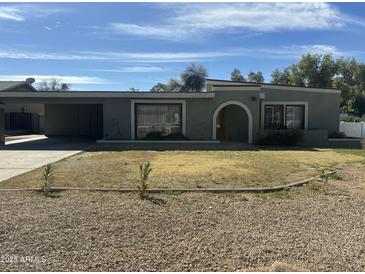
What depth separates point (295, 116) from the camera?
23859 millimetres

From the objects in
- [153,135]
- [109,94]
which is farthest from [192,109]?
[109,94]

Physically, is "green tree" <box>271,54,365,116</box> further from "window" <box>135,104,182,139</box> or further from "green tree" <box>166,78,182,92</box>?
"window" <box>135,104,182,139</box>

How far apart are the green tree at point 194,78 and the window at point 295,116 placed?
36299 mm

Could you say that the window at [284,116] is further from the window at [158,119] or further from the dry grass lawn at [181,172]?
the dry grass lawn at [181,172]

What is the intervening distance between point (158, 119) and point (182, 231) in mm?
16606

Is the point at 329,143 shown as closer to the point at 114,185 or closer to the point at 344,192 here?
the point at 344,192

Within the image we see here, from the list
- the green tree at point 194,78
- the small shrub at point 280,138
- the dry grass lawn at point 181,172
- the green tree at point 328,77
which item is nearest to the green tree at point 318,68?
the green tree at point 328,77

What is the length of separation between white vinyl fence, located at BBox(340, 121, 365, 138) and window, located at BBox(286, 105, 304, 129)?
5.17 metres

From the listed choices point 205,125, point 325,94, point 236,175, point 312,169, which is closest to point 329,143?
point 325,94

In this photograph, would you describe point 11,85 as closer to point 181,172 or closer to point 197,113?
point 197,113

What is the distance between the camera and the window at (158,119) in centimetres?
2145

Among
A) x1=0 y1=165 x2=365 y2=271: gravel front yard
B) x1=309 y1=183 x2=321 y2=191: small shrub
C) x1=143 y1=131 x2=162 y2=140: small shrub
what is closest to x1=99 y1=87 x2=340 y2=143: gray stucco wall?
x1=143 y1=131 x2=162 y2=140: small shrub

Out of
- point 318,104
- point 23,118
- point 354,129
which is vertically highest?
point 318,104

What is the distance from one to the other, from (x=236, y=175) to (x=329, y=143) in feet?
46.8
